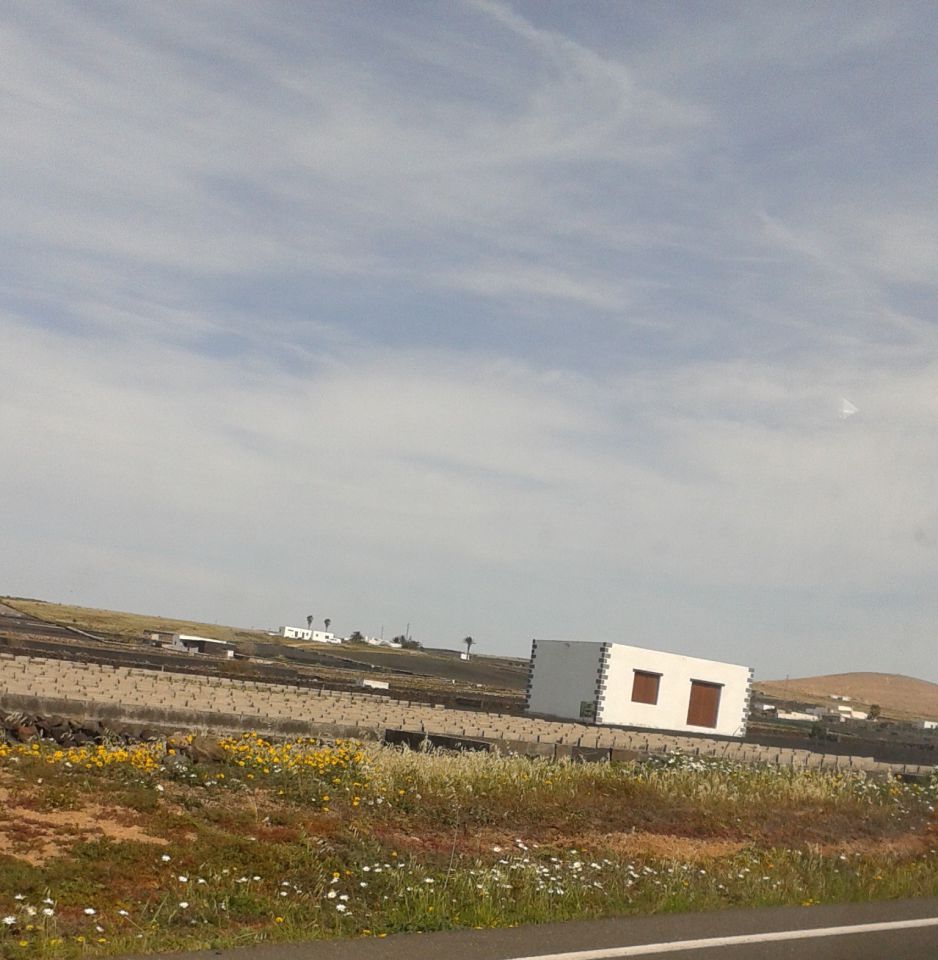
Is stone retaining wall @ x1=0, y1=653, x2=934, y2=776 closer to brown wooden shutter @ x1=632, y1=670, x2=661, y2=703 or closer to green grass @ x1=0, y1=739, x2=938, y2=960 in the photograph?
brown wooden shutter @ x1=632, y1=670, x2=661, y2=703

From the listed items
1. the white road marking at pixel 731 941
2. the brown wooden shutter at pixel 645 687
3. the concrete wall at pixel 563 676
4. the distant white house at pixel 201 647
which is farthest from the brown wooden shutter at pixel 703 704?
the white road marking at pixel 731 941

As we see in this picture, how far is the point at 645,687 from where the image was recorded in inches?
1905

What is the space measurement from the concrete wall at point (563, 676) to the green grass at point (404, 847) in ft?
89.4

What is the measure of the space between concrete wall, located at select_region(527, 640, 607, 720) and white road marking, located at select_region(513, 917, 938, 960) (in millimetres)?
36987

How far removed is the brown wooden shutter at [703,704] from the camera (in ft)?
164

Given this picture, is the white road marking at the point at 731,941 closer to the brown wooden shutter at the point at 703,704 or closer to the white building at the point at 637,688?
the white building at the point at 637,688

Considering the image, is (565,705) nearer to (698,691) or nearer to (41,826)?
(698,691)

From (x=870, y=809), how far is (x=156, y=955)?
14.3 meters

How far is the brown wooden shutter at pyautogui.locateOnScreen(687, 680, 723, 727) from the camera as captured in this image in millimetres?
50031

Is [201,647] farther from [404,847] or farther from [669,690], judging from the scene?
[404,847]

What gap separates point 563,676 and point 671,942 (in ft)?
136

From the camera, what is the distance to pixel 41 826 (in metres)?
12.0

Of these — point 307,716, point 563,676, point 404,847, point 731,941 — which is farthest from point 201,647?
point 731,941

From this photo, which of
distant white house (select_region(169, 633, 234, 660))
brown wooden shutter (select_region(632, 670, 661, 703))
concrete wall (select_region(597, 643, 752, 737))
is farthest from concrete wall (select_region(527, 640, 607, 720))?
distant white house (select_region(169, 633, 234, 660))
